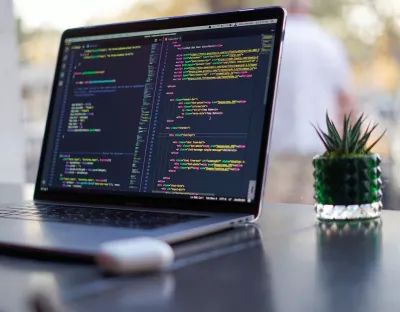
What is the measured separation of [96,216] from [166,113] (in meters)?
0.20

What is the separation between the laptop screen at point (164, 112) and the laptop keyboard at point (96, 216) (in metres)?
0.06

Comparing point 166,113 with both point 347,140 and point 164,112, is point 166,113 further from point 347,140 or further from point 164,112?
point 347,140

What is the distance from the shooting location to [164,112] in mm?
1021

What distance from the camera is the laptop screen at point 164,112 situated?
0.94m

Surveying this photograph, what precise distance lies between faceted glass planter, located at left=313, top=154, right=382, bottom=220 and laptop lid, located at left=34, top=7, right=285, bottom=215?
89 millimetres

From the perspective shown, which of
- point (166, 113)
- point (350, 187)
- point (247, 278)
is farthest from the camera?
point (166, 113)

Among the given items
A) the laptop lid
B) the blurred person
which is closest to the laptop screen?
the laptop lid

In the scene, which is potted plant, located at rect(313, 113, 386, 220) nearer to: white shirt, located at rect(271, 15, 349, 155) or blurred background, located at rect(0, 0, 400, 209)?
blurred background, located at rect(0, 0, 400, 209)

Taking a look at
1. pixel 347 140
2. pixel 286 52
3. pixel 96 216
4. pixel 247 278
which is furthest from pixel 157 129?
pixel 286 52

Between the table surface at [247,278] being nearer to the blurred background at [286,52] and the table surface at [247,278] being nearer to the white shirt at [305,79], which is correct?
the blurred background at [286,52]

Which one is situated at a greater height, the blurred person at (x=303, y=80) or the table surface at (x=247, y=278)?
the blurred person at (x=303, y=80)

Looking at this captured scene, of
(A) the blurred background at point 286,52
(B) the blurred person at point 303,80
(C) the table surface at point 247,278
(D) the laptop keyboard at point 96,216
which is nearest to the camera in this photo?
(C) the table surface at point 247,278

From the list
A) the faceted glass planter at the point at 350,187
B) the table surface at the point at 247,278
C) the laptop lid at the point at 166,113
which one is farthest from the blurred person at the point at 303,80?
the table surface at the point at 247,278

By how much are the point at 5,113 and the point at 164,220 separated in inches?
57.2
